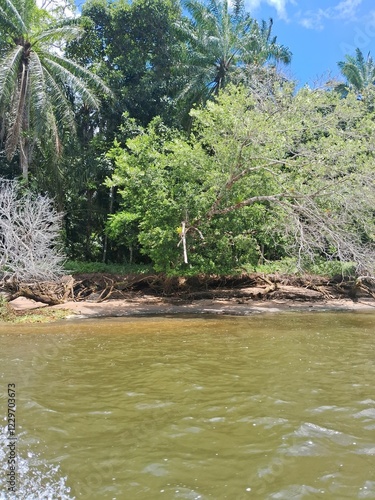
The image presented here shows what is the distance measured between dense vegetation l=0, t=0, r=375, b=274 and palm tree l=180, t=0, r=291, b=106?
78mm

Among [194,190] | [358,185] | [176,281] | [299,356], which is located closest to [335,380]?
[299,356]

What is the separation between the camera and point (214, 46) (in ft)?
75.6

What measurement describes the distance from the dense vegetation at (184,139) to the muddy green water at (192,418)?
5.71 m

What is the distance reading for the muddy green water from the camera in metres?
3.58

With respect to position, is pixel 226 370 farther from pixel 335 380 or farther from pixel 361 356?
pixel 361 356

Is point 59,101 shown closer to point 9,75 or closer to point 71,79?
point 71,79

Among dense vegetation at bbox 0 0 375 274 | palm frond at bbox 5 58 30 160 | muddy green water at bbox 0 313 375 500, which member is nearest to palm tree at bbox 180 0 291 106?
dense vegetation at bbox 0 0 375 274

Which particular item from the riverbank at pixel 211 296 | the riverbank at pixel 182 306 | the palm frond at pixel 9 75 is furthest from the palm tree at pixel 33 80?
the riverbank at pixel 182 306

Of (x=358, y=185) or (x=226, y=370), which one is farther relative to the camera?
(x=358, y=185)

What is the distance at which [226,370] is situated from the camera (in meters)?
7.06

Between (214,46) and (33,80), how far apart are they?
10.0m

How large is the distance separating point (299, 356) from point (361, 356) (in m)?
1.14

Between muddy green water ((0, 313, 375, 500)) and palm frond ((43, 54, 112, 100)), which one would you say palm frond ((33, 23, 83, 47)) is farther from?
muddy green water ((0, 313, 375, 500))

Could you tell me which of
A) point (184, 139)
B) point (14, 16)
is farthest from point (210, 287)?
point (14, 16)
